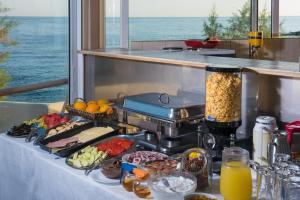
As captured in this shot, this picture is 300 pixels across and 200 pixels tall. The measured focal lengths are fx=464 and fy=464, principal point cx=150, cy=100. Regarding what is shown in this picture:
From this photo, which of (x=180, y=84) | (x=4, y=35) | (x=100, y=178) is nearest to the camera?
(x=100, y=178)

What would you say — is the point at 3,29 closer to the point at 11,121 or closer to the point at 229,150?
the point at 11,121

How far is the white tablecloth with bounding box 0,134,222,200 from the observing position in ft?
5.63

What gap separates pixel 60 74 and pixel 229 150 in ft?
5.85

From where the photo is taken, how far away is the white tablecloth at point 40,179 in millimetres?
1716

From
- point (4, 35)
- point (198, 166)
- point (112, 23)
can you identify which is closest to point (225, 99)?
point (198, 166)

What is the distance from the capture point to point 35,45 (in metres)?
2.89

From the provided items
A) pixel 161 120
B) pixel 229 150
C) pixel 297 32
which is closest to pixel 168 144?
pixel 161 120

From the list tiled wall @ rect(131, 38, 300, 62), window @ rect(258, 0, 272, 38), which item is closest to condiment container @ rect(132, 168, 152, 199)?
tiled wall @ rect(131, 38, 300, 62)

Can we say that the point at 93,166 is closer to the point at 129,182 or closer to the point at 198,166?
the point at 129,182

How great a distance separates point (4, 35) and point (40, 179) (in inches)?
39.1

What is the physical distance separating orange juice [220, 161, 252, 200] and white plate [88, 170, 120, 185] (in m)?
0.42

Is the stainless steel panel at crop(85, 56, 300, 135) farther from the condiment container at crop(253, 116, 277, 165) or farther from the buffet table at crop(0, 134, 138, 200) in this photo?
the buffet table at crop(0, 134, 138, 200)

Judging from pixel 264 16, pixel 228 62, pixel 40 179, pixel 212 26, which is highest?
pixel 264 16

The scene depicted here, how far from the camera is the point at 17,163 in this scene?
2268mm
